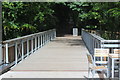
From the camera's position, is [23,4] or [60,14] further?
[60,14]

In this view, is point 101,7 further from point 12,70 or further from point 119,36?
point 12,70

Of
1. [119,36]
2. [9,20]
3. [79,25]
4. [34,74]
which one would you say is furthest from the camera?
[79,25]

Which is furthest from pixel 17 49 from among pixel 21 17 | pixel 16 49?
pixel 21 17

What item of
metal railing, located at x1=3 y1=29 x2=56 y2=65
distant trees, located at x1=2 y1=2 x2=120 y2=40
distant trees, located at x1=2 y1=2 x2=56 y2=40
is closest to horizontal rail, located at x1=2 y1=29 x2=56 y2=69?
metal railing, located at x1=3 y1=29 x2=56 y2=65

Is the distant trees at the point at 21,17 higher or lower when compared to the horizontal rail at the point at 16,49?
higher

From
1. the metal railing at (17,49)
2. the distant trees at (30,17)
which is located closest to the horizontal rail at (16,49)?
the metal railing at (17,49)

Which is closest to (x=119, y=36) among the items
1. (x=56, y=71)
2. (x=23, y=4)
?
(x=23, y=4)

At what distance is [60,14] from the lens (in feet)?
110

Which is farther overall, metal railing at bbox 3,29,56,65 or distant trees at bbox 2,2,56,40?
distant trees at bbox 2,2,56,40

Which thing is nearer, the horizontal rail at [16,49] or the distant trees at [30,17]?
the horizontal rail at [16,49]

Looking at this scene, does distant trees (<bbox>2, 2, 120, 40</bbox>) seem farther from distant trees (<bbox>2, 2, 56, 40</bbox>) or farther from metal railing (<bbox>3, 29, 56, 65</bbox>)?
metal railing (<bbox>3, 29, 56, 65</bbox>)

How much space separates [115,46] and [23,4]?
1115cm

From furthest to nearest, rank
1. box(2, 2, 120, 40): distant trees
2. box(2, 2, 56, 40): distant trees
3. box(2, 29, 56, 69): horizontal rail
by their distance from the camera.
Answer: box(2, 2, 56, 40): distant trees < box(2, 2, 120, 40): distant trees < box(2, 29, 56, 69): horizontal rail

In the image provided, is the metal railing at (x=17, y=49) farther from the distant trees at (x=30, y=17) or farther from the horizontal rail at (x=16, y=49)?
the distant trees at (x=30, y=17)
